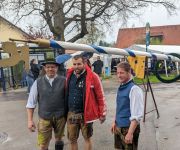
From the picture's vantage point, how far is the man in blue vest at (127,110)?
4.62m

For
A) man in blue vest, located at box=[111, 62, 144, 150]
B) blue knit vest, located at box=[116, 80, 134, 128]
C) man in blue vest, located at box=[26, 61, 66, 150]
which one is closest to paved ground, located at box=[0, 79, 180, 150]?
man in blue vest, located at box=[26, 61, 66, 150]

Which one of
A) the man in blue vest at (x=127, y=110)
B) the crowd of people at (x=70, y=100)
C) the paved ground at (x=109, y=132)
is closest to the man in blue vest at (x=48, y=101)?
the crowd of people at (x=70, y=100)

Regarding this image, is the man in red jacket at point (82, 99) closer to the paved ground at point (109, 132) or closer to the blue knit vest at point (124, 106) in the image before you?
the blue knit vest at point (124, 106)

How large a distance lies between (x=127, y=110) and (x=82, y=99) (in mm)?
899

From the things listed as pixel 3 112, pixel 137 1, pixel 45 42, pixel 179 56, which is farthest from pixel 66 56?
pixel 137 1

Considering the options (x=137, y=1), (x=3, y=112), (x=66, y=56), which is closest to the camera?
(x=66, y=56)

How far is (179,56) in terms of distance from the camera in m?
5.80

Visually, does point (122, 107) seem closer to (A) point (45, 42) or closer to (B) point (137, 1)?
(A) point (45, 42)

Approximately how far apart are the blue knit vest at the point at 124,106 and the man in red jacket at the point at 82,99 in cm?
65

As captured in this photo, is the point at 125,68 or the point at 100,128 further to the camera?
the point at 100,128

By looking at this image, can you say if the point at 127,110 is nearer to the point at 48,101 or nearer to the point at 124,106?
the point at 124,106

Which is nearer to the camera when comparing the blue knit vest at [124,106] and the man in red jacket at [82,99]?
the blue knit vest at [124,106]

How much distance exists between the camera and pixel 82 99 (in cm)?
544

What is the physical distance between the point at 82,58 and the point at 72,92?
1.72 ft
